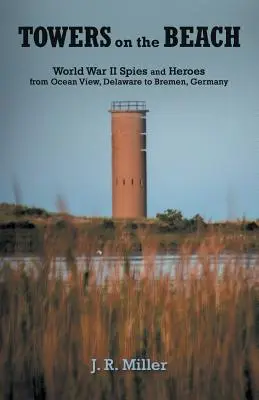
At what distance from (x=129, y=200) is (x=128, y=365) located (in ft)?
2.03

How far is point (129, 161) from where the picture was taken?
2006 millimetres

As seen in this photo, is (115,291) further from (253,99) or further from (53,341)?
(253,99)

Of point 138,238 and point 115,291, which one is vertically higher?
point 138,238

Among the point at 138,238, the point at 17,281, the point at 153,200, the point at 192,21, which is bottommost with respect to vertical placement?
the point at 17,281

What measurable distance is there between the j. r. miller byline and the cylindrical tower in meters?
0.54

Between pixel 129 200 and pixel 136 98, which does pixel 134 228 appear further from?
pixel 136 98

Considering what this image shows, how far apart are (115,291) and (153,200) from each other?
37 centimetres

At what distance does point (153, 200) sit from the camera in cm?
198

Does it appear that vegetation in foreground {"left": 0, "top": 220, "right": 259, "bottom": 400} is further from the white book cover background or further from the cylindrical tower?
Result: the white book cover background

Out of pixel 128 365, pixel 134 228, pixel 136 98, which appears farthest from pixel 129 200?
pixel 128 365

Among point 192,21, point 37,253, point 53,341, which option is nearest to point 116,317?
point 53,341
